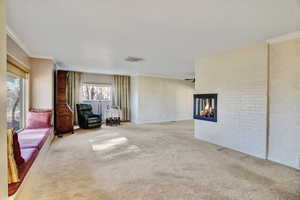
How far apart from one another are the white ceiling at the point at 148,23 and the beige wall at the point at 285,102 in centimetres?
39

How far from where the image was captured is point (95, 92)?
736cm

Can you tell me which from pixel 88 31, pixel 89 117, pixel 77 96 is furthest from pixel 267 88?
pixel 77 96

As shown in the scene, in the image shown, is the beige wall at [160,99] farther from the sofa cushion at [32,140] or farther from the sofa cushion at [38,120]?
the sofa cushion at [32,140]

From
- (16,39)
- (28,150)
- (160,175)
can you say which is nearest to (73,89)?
(16,39)

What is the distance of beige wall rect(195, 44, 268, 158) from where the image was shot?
3.20m

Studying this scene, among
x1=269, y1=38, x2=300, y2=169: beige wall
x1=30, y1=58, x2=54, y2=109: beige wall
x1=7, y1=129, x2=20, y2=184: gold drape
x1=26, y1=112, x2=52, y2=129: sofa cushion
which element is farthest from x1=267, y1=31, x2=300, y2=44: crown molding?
x1=30, y1=58, x2=54, y2=109: beige wall

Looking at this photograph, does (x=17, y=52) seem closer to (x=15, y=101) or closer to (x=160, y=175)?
(x=15, y=101)

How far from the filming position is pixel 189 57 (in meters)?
4.44

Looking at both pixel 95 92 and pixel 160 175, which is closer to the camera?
pixel 160 175

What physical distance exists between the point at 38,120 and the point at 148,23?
11.2 feet

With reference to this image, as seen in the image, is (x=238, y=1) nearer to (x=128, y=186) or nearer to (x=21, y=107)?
(x=128, y=186)

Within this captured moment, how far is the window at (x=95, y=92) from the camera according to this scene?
7129 millimetres

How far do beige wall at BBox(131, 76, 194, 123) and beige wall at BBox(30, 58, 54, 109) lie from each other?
3.56m

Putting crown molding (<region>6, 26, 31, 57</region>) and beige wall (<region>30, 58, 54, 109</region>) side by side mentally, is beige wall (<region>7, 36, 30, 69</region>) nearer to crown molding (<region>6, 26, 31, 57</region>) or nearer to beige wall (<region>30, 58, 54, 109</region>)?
crown molding (<region>6, 26, 31, 57</region>)
